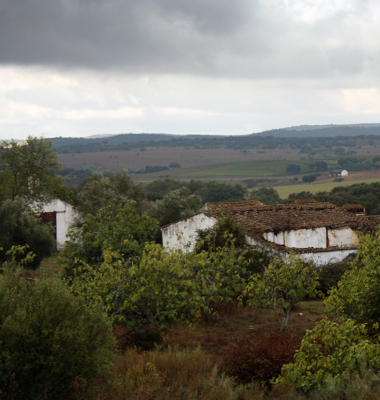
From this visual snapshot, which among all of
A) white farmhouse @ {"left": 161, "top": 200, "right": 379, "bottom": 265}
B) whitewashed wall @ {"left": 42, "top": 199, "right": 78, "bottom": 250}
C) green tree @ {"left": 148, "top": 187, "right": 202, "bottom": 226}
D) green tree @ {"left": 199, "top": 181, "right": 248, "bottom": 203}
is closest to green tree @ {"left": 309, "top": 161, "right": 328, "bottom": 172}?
green tree @ {"left": 199, "top": 181, "right": 248, "bottom": 203}

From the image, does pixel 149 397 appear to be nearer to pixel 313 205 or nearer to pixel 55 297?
pixel 55 297

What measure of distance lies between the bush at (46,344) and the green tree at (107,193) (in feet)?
115

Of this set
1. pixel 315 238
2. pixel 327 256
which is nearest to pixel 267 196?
→ pixel 315 238

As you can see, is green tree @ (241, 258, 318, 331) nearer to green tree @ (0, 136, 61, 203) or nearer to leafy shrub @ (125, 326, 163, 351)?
leafy shrub @ (125, 326, 163, 351)

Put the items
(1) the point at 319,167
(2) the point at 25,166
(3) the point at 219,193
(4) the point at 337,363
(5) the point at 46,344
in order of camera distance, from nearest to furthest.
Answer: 1. (5) the point at 46,344
2. (4) the point at 337,363
3. (2) the point at 25,166
4. (3) the point at 219,193
5. (1) the point at 319,167

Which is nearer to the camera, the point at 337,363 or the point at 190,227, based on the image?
the point at 337,363

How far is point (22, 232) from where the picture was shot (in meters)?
29.8

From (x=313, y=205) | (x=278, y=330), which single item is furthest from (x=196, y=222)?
(x=278, y=330)

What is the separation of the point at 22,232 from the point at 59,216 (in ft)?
51.5

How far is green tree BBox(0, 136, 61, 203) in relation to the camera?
38250mm

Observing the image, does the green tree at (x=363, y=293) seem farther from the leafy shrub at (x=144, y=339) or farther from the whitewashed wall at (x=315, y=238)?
the whitewashed wall at (x=315, y=238)

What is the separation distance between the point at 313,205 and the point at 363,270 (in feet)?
74.6

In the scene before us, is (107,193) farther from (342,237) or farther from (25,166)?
(342,237)

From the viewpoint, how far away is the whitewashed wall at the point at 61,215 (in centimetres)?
4509
